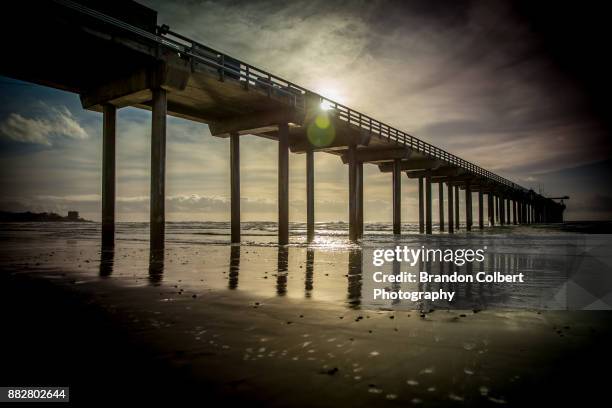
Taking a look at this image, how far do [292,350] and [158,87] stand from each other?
46.6 feet

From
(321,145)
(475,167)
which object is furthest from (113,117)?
(475,167)

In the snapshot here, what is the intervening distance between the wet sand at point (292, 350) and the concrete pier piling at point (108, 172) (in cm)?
→ 1184

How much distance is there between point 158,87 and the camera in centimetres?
1479

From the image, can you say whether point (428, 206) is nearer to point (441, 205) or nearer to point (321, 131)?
point (441, 205)

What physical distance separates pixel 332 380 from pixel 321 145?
79.6 ft

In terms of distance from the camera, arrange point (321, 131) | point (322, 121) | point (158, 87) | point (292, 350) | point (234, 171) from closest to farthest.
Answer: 1. point (292, 350)
2. point (158, 87)
3. point (234, 171)
4. point (322, 121)
5. point (321, 131)

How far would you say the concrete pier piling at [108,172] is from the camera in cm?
1694

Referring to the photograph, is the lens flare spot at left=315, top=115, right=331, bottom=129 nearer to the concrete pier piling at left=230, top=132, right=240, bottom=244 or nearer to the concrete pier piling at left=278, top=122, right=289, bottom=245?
the concrete pier piling at left=278, top=122, right=289, bottom=245

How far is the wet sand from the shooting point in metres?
2.47

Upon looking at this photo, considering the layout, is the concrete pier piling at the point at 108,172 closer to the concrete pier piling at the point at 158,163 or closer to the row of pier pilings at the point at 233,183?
the row of pier pilings at the point at 233,183

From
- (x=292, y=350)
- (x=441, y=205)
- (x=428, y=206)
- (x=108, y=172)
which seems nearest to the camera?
(x=292, y=350)

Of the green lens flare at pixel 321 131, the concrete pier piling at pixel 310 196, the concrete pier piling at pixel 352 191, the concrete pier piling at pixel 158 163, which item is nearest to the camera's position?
the concrete pier piling at pixel 158 163

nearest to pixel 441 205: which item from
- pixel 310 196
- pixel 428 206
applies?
pixel 428 206

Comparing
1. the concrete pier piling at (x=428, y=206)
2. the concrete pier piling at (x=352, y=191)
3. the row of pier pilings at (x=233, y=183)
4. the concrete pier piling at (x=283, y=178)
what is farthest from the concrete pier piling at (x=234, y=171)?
the concrete pier piling at (x=428, y=206)
